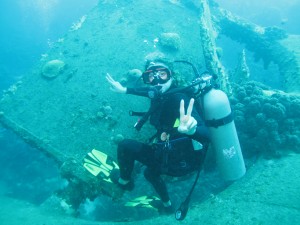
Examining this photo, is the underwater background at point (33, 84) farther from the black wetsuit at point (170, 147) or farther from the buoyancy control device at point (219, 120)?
the black wetsuit at point (170, 147)

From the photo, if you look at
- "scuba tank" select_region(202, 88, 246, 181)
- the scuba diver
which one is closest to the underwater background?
"scuba tank" select_region(202, 88, 246, 181)

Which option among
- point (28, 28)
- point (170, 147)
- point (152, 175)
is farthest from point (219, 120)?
point (28, 28)

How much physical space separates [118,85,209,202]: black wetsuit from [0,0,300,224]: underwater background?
3.81 ft

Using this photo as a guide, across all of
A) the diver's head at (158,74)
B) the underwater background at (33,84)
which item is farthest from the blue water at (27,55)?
the diver's head at (158,74)

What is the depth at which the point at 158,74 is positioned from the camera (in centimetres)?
427

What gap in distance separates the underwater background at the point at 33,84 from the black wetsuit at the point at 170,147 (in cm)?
116

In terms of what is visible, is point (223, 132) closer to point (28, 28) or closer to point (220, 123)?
point (220, 123)

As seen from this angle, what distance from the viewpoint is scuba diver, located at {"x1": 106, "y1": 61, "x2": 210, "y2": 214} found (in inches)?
150

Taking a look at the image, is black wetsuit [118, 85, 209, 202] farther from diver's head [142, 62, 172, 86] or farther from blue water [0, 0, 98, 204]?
blue water [0, 0, 98, 204]

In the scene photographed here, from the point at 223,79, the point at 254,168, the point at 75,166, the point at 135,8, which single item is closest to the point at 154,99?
the point at 75,166

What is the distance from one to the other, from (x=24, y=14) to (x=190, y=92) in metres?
32.8

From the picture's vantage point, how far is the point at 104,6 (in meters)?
10.2

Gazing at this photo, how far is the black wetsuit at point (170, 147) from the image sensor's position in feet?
12.5

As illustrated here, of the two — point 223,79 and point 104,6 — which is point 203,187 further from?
point 104,6
